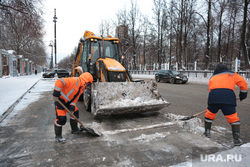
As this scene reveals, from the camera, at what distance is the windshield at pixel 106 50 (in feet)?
21.6

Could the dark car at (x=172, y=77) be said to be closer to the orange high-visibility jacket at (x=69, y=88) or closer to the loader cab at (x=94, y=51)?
the loader cab at (x=94, y=51)

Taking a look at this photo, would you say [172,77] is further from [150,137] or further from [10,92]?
[150,137]

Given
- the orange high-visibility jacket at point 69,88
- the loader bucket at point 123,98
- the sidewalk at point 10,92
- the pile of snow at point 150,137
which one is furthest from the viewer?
the sidewalk at point 10,92

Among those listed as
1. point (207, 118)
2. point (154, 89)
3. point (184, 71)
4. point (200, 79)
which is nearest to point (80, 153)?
point (207, 118)

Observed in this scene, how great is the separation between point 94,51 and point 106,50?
481mm

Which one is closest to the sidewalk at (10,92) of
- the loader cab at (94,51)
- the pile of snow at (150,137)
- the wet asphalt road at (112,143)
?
the wet asphalt road at (112,143)

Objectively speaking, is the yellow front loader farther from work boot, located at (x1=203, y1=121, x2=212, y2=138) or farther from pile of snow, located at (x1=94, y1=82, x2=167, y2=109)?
work boot, located at (x1=203, y1=121, x2=212, y2=138)

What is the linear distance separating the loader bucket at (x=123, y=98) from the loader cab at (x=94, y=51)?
1.68 metres

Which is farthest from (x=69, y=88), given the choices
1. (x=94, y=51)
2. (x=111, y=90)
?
(x=94, y=51)

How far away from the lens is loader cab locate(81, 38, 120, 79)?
6.44m

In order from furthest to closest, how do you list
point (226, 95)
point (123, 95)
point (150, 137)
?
point (123, 95)
point (150, 137)
point (226, 95)

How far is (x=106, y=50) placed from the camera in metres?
6.74

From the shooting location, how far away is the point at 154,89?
5375mm

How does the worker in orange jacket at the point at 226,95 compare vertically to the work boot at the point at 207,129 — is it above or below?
above
